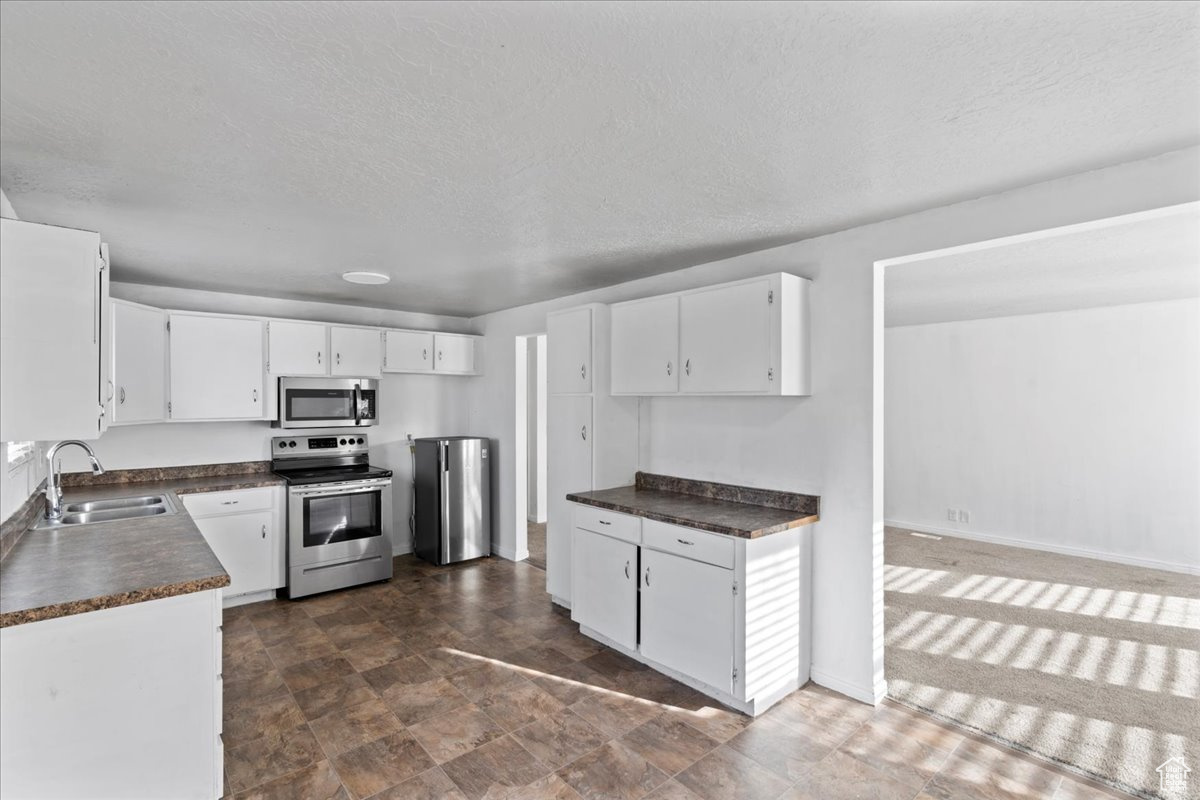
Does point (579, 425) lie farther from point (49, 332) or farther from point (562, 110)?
point (49, 332)

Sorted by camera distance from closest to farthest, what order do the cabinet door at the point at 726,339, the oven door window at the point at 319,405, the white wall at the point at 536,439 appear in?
the cabinet door at the point at 726,339
the oven door window at the point at 319,405
the white wall at the point at 536,439

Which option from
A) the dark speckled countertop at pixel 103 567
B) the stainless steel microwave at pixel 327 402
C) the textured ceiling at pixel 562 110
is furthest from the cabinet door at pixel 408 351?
the dark speckled countertop at pixel 103 567

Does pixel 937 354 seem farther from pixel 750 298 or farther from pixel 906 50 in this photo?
pixel 906 50

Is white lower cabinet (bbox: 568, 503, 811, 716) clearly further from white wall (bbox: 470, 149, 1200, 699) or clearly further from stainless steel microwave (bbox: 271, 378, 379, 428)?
stainless steel microwave (bbox: 271, 378, 379, 428)

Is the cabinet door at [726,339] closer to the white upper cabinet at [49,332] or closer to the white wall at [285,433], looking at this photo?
the white upper cabinet at [49,332]

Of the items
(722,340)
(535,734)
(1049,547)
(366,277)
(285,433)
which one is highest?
(366,277)

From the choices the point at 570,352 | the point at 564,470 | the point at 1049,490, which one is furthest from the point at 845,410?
the point at 1049,490

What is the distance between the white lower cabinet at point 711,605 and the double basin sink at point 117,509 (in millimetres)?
2469

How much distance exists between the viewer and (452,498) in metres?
5.22

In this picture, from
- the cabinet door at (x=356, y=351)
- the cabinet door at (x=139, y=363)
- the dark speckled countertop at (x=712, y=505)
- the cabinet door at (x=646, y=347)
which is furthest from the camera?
the cabinet door at (x=356, y=351)

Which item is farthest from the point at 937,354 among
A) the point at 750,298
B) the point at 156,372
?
the point at 156,372

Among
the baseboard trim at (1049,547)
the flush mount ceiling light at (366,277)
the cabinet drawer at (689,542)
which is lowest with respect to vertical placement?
the baseboard trim at (1049,547)

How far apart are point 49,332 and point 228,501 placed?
8.13 ft

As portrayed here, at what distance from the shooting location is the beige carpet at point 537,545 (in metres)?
5.36
